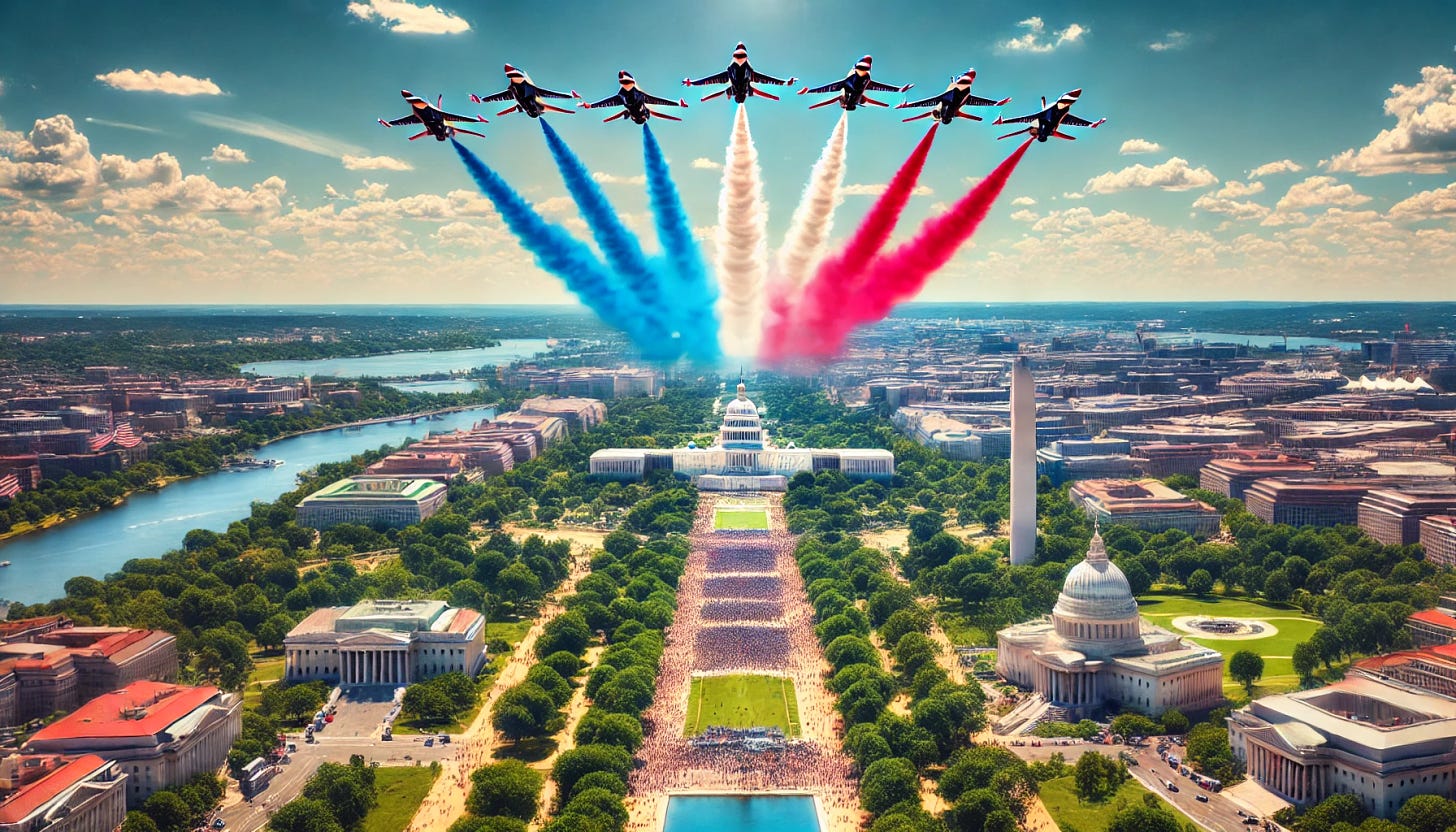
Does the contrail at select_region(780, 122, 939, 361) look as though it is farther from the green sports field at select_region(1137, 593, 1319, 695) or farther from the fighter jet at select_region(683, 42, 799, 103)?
the green sports field at select_region(1137, 593, 1319, 695)

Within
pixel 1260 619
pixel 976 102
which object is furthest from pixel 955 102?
pixel 1260 619

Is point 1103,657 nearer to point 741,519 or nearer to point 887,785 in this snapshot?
point 887,785

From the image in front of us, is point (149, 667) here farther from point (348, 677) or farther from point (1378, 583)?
point (1378, 583)

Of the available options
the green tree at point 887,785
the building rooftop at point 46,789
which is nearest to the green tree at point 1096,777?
the green tree at point 887,785

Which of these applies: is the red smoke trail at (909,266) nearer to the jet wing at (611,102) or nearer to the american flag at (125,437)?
the jet wing at (611,102)

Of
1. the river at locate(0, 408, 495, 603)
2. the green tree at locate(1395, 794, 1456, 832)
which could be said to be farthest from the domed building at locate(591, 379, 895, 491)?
the green tree at locate(1395, 794, 1456, 832)
